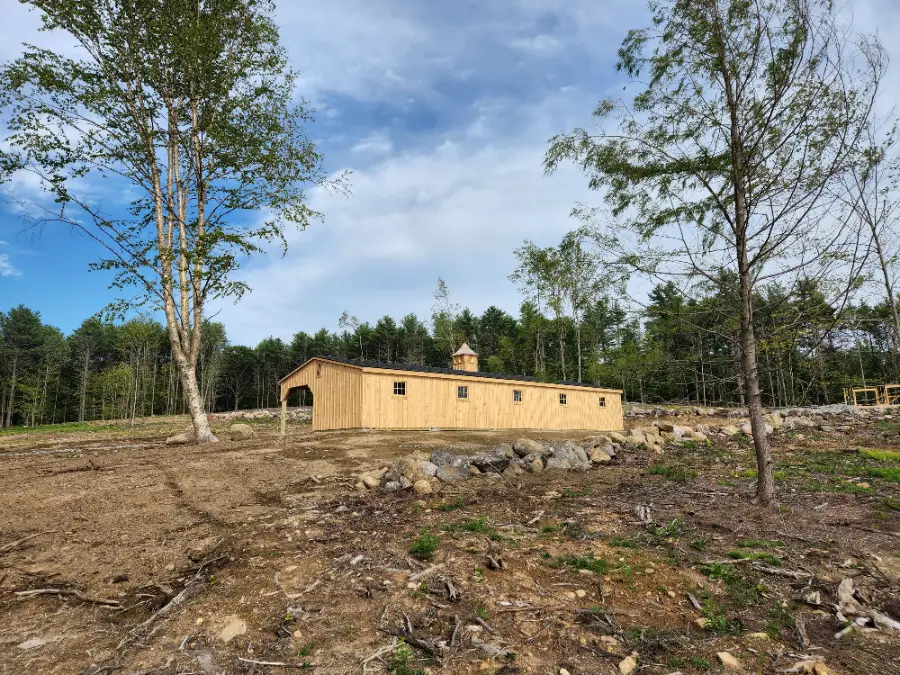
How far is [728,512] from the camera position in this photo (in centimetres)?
583

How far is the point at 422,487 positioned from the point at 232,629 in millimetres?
4106

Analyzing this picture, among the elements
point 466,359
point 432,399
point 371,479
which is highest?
point 466,359

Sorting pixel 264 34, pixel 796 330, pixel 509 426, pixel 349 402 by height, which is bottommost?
pixel 509 426

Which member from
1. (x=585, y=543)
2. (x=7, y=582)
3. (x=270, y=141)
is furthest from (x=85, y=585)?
(x=270, y=141)

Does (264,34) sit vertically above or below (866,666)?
above

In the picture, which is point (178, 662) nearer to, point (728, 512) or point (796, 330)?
point (728, 512)

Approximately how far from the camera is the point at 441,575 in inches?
155

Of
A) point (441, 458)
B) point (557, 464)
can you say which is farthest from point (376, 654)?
point (557, 464)

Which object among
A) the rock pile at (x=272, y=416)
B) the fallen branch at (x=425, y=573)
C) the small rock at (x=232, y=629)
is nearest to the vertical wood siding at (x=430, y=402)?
the fallen branch at (x=425, y=573)

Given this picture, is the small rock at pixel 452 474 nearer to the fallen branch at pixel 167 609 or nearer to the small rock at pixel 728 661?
the fallen branch at pixel 167 609

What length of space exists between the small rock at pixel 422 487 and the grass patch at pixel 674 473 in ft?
15.6

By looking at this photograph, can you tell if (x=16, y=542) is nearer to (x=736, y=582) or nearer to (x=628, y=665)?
(x=628, y=665)

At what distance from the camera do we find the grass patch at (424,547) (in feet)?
14.3

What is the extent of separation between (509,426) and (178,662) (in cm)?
1873
